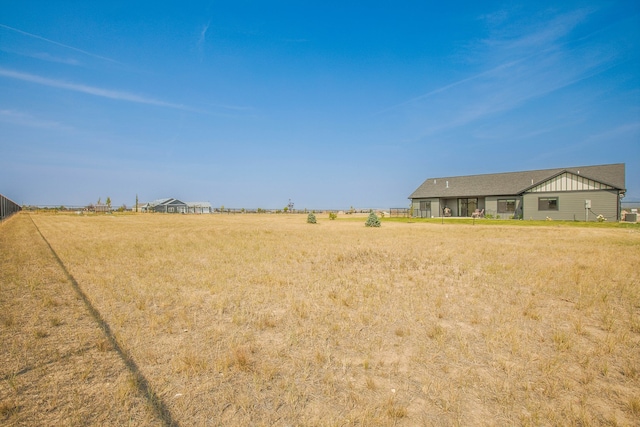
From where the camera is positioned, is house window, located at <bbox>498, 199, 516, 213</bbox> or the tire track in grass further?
house window, located at <bbox>498, 199, 516, 213</bbox>

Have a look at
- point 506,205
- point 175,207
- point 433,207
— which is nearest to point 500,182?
point 506,205

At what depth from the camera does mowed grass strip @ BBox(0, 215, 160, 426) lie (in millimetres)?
3074

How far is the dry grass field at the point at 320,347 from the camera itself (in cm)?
321

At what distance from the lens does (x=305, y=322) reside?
18.7ft

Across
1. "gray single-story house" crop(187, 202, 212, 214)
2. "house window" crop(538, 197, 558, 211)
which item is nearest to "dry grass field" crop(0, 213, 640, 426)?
"house window" crop(538, 197, 558, 211)

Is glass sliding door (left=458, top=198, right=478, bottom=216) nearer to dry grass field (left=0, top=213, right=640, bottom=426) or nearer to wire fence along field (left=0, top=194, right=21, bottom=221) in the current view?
dry grass field (left=0, top=213, right=640, bottom=426)

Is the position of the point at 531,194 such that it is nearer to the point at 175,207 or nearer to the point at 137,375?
the point at 137,375

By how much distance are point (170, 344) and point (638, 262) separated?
14209 mm

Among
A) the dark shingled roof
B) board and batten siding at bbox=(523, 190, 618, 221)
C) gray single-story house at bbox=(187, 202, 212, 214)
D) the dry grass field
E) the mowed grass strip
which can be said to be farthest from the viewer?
gray single-story house at bbox=(187, 202, 212, 214)

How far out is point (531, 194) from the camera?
35.4 metres

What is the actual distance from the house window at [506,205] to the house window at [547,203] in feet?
13.1

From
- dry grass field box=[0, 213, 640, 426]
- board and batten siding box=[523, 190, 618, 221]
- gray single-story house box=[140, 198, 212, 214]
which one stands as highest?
gray single-story house box=[140, 198, 212, 214]

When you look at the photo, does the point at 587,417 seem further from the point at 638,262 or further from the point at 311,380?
the point at 638,262

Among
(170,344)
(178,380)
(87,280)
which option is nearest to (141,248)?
(87,280)
